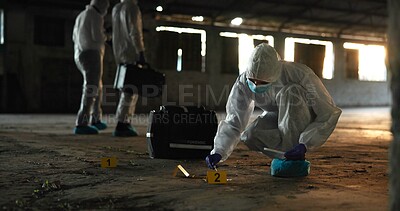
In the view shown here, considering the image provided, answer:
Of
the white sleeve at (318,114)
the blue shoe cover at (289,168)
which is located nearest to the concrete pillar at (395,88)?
the white sleeve at (318,114)

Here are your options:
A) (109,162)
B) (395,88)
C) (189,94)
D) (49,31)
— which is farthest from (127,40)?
(189,94)

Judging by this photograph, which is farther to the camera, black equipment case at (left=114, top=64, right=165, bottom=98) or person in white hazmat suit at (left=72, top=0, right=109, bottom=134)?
person in white hazmat suit at (left=72, top=0, right=109, bottom=134)

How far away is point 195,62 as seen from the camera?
51.5 feet

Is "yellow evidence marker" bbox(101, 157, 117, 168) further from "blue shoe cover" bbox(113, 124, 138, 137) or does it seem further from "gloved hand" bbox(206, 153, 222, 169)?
"blue shoe cover" bbox(113, 124, 138, 137)

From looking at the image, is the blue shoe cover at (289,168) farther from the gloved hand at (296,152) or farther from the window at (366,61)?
the window at (366,61)

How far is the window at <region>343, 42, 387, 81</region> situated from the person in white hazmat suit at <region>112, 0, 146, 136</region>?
1431cm

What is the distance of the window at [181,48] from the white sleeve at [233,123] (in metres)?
12.1

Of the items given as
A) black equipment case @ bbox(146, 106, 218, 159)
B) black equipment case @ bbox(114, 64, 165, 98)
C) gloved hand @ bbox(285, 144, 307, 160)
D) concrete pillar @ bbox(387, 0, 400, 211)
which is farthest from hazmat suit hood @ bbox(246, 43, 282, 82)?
black equipment case @ bbox(114, 64, 165, 98)

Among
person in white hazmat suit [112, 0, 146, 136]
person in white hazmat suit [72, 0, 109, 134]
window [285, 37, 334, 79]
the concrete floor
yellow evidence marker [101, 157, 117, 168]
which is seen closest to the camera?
the concrete floor

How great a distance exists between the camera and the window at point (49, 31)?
13.3 m

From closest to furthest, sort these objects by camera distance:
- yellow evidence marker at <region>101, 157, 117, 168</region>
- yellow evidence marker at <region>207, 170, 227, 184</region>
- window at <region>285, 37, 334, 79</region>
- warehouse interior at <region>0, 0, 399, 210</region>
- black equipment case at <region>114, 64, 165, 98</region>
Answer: warehouse interior at <region>0, 0, 399, 210</region>, yellow evidence marker at <region>207, 170, 227, 184</region>, yellow evidence marker at <region>101, 157, 117, 168</region>, black equipment case at <region>114, 64, 165, 98</region>, window at <region>285, 37, 334, 79</region>

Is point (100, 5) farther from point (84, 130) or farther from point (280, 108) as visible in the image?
point (280, 108)

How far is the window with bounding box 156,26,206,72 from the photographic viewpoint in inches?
591

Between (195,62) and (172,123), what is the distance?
1185 centimetres
